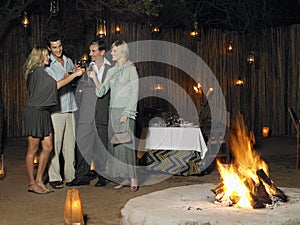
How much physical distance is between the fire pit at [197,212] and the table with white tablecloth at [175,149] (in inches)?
83.4

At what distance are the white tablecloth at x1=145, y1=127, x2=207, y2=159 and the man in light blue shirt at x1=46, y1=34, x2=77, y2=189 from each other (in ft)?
3.31

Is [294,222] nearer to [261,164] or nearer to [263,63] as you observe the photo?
[261,164]

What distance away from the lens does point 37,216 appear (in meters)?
5.13

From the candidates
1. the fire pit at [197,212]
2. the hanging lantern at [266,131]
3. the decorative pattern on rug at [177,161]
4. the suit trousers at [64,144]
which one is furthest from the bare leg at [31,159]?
the hanging lantern at [266,131]

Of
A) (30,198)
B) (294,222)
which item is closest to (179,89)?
(30,198)

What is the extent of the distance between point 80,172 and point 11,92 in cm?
490

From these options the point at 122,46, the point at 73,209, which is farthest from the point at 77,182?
the point at 73,209

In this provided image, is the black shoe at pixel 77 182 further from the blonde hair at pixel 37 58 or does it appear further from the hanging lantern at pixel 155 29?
the hanging lantern at pixel 155 29

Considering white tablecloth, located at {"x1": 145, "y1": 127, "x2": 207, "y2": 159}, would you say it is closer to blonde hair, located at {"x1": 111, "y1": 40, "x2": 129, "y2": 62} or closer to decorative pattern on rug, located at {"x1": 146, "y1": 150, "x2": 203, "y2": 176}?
decorative pattern on rug, located at {"x1": 146, "y1": 150, "x2": 203, "y2": 176}

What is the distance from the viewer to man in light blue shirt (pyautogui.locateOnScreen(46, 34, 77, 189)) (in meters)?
6.35

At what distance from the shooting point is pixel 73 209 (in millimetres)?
4547

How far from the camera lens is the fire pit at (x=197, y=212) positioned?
13.0 feet

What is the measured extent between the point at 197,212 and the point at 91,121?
257 cm

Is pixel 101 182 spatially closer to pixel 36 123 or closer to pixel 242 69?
pixel 36 123
